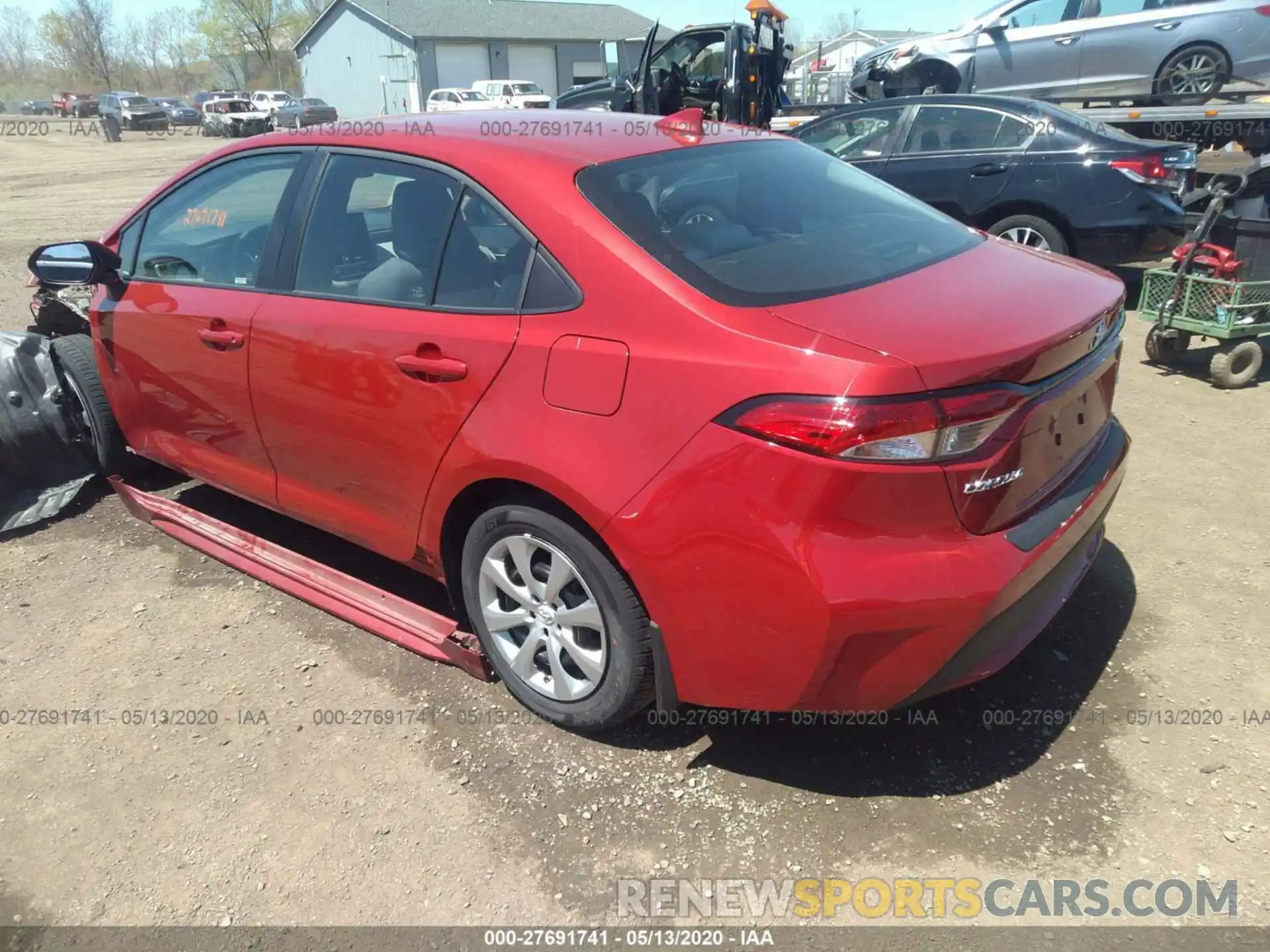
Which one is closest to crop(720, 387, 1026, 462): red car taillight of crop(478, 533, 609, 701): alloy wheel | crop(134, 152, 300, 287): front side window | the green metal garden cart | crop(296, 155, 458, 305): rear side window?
crop(478, 533, 609, 701): alloy wheel

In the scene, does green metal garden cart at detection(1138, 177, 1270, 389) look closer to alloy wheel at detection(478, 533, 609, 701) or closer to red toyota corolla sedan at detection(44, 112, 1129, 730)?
red toyota corolla sedan at detection(44, 112, 1129, 730)

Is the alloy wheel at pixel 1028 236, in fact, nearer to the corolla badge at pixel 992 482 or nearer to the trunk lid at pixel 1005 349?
the trunk lid at pixel 1005 349

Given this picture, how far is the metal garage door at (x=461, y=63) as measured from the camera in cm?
4731

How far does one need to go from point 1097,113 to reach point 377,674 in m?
10.5

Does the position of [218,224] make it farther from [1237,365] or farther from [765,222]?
[1237,365]

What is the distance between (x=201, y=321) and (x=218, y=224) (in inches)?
18.8

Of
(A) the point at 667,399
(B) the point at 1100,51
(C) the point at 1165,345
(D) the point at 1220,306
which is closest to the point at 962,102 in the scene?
(C) the point at 1165,345

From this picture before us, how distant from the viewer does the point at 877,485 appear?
1980mm

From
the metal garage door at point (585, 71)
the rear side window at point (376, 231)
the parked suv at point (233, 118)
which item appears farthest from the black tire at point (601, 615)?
the metal garage door at point (585, 71)

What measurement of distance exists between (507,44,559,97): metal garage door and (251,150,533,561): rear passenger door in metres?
51.1

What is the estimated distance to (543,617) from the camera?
2658 millimetres

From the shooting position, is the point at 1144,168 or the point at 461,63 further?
the point at 461,63

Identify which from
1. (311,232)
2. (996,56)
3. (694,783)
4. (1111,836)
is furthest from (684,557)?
(996,56)

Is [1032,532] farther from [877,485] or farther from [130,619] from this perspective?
[130,619]
